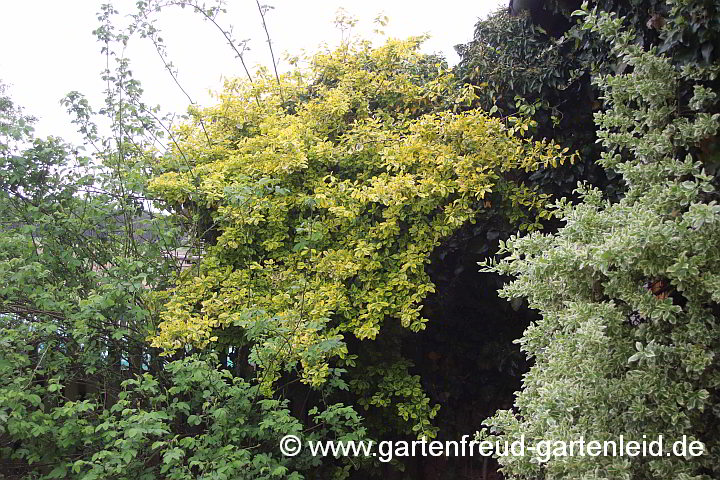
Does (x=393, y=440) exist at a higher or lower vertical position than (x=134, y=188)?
lower

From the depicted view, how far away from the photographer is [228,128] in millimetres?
4406

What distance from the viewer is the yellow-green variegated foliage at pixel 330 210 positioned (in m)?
3.34

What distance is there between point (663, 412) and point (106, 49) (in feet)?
12.0

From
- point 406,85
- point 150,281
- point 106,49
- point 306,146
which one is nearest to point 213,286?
point 150,281

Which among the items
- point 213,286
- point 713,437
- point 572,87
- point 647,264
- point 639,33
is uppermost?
point 572,87

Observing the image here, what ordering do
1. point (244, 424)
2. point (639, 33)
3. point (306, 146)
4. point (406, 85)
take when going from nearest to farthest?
point (639, 33) < point (244, 424) < point (306, 146) < point (406, 85)

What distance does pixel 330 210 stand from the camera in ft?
11.5

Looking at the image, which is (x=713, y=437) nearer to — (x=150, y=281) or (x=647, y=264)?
(x=647, y=264)

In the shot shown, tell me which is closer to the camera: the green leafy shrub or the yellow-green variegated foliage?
the green leafy shrub

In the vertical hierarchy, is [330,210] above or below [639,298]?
above

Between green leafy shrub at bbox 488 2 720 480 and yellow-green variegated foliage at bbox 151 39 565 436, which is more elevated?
yellow-green variegated foliage at bbox 151 39 565 436

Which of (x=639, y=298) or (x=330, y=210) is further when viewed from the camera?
(x=330, y=210)

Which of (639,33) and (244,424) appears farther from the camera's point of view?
(244,424)

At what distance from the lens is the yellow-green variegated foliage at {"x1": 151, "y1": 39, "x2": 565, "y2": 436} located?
11.0 ft
